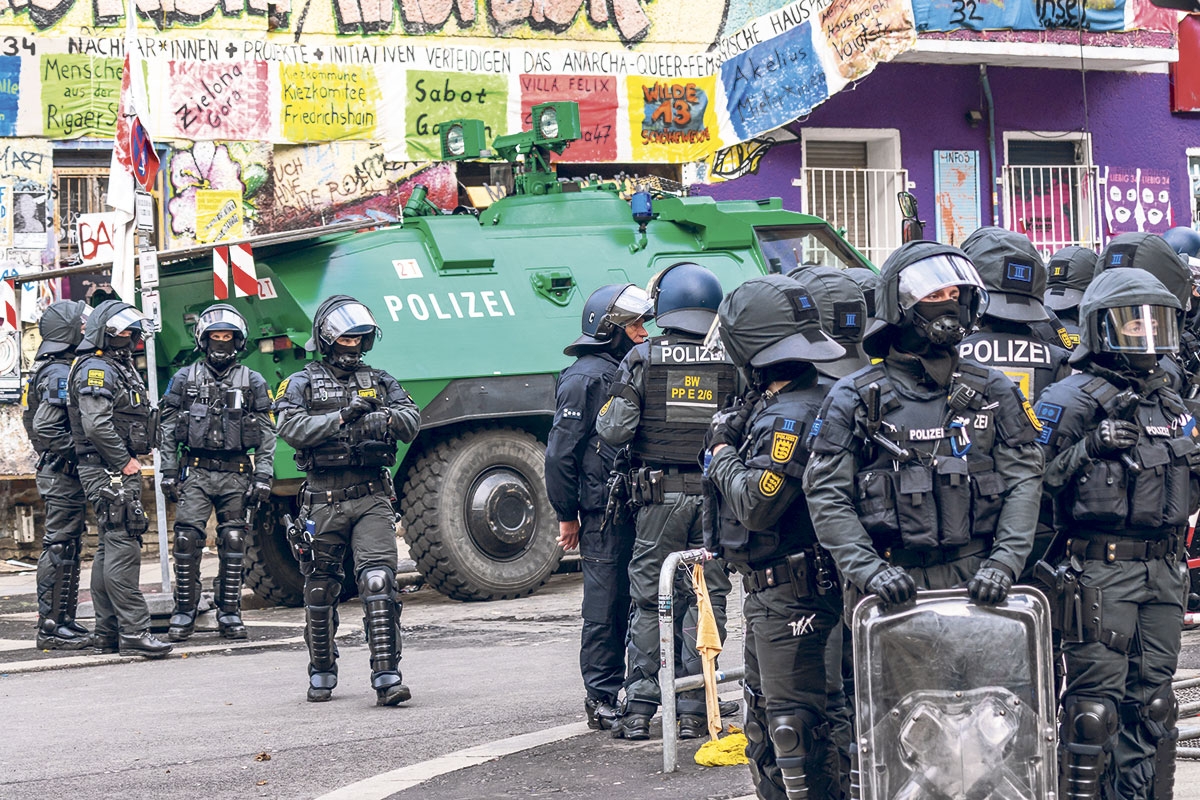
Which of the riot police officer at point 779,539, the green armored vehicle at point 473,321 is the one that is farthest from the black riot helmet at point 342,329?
the green armored vehicle at point 473,321

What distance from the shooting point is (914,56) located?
1970 centimetres

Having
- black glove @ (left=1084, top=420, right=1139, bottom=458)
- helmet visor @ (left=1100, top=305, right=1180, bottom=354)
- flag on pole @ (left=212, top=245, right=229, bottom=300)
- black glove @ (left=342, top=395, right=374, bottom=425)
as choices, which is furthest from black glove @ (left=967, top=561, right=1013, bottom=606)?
flag on pole @ (left=212, top=245, right=229, bottom=300)

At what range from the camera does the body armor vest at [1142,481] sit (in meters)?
5.58

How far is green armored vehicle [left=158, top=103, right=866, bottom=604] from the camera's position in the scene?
38.9 ft

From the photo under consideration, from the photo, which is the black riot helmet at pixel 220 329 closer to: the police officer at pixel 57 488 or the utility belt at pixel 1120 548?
the police officer at pixel 57 488

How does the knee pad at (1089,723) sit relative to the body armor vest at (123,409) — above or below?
below

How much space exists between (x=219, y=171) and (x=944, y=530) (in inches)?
504

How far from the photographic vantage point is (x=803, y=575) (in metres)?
5.38

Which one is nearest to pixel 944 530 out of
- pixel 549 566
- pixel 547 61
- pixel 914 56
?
pixel 549 566

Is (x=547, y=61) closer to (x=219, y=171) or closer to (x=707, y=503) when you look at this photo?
(x=219, y=171)

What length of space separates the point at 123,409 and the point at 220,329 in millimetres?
801

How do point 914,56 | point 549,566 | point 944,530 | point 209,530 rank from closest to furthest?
point 944,530 < point 549,566 < point 209,530 < point 914,56

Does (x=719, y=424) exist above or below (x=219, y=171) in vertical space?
below

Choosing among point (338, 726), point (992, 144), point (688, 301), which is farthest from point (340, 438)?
point (992, 144)
